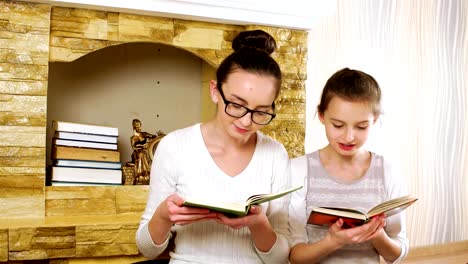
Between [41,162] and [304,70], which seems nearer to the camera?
[41,162]

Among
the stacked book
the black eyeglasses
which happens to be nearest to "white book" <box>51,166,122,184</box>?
the stacked book

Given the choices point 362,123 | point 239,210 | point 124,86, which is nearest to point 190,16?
point 124,86

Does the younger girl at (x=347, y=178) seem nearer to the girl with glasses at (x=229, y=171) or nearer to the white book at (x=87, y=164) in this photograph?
the girl with glasses at (x=229, y=171)

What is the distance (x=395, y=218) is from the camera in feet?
5.35

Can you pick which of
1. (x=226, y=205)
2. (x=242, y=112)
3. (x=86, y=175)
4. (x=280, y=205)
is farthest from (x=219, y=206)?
(x=86, y=175)

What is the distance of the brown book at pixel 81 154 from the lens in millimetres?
2408

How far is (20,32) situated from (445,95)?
255 cm

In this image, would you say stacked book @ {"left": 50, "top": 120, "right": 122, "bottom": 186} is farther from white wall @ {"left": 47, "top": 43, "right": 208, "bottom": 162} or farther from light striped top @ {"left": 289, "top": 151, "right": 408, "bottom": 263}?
light striped top @ {"left": 289, "top": 151, "right": 408, "bottom": 263}

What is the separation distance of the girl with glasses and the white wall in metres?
1.29

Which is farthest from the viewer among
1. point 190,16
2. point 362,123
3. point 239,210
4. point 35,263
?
point 190,16

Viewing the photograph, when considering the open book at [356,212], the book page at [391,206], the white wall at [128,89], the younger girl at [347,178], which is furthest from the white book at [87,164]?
the book page at [391,206]

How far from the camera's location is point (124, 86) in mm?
2846

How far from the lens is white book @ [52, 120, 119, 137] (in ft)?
7.97

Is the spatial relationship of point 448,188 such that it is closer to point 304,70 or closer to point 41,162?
point 304,70
